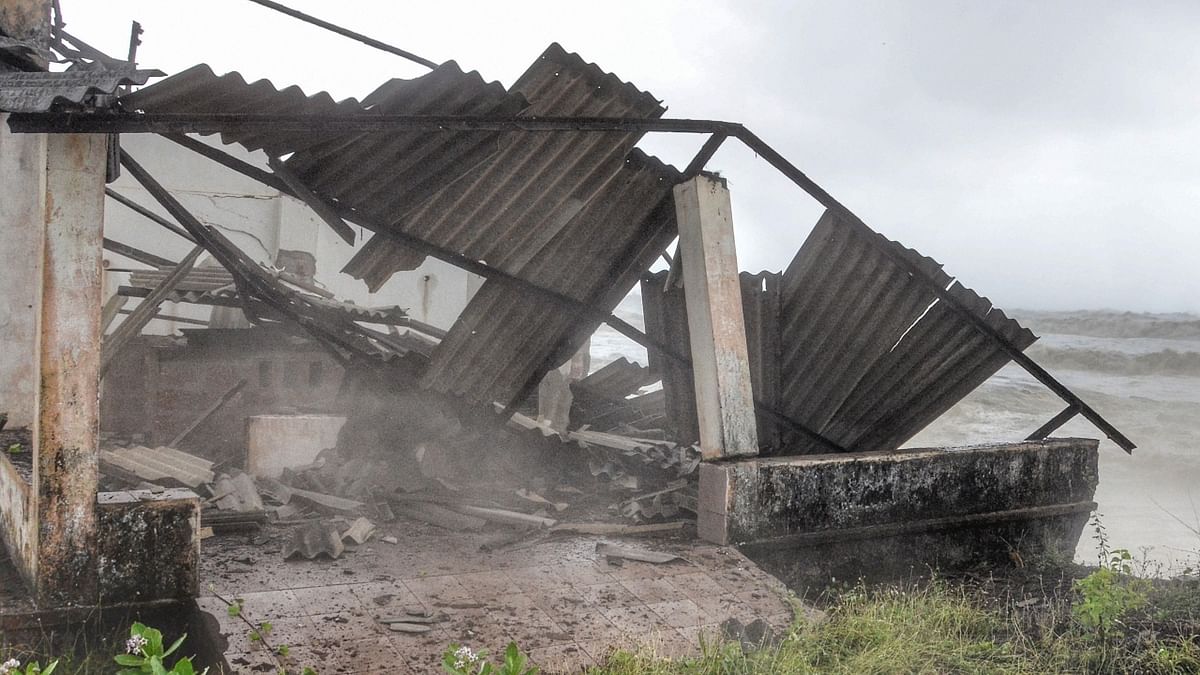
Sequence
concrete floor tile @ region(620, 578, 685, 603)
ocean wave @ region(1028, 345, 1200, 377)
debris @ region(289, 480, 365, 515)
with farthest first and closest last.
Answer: ocean wave @ region(1028, 345, 1200, 377) → debris @ region(289, 480, 365, 515) → concrete floor tile @ region(620, 578, 685, 603)

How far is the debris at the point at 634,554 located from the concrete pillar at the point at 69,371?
303cm

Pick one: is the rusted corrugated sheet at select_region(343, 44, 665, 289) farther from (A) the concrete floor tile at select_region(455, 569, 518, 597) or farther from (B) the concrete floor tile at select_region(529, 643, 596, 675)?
(B) the concrete floor tile at select_region(529, 643, 596, 675)

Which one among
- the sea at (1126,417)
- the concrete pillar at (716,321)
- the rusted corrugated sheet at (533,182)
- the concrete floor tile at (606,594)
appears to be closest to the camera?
the concrete floor tile at (606,594)

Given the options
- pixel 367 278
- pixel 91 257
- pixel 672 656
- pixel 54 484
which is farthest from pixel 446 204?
pixel 672 656

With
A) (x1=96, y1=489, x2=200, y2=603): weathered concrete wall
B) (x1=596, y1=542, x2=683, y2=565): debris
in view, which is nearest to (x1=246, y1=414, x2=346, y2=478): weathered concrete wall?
(x1=596, y1=542, x2=683, y2=565): debris

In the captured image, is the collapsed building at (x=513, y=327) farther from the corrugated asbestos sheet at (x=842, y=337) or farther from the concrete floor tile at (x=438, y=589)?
the concrete floor tile at (x=438, y=589)

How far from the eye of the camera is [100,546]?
13.9 feet

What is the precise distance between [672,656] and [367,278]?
3.47 meters

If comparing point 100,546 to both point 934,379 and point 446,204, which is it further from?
point 934,379

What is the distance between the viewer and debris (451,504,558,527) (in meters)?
6.62

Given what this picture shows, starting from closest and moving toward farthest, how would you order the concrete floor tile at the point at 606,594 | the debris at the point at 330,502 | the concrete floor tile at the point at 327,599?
the concrete floor tile at the point at 327,599 → the concrete floor tile at the point at 606,594 → the debris at the point at 330,502

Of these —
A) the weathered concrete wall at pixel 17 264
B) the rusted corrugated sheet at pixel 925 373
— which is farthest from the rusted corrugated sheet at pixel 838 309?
the weathered concrete wall at pixel 17 264

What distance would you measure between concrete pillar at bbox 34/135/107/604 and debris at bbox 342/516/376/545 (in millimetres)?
2076

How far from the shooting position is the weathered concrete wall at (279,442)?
886cm
